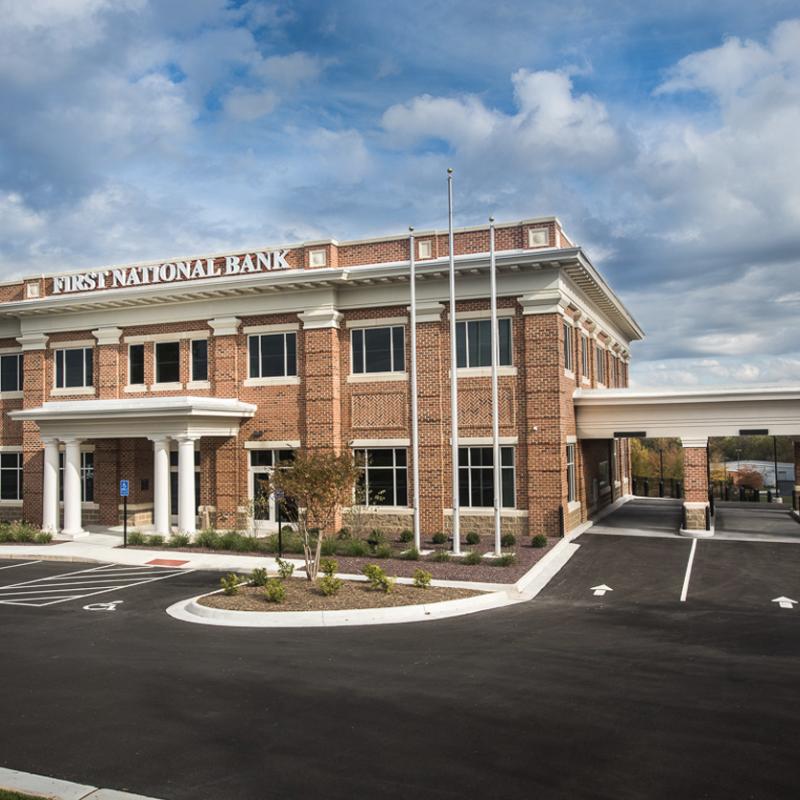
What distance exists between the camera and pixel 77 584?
1994 cm

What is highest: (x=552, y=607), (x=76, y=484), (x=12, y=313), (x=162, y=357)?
(x=12, y=313)

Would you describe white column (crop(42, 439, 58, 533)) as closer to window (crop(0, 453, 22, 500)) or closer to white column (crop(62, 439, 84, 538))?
white column (crop(62, 439, 84, 538))

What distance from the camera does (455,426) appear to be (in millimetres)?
23297

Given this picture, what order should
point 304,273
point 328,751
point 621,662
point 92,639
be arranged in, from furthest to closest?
1. point 304,273
2. point 92,639
3. point 621,662
4. point 328,751

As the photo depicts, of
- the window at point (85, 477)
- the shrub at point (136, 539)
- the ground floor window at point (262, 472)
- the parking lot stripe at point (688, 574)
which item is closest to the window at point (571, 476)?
the parking lot stripe at point (688, 574)

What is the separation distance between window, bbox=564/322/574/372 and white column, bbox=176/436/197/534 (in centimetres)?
1325

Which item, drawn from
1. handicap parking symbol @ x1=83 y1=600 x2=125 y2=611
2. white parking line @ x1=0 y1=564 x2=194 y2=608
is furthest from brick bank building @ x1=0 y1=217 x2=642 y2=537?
handicap parking symbol @ x1=83 y1=600 x2=125 y2=611

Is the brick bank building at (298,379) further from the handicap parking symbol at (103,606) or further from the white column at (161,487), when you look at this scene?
the handicap parking symbol at (103,606)

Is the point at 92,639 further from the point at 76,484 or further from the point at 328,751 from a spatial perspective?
the point at 76,484

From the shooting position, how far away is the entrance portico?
26281mm

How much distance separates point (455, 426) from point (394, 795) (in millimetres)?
16414

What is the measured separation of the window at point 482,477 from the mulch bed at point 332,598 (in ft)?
26.6

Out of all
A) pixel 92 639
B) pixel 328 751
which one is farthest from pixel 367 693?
pixel 92 639

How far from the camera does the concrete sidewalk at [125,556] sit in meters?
22.3
